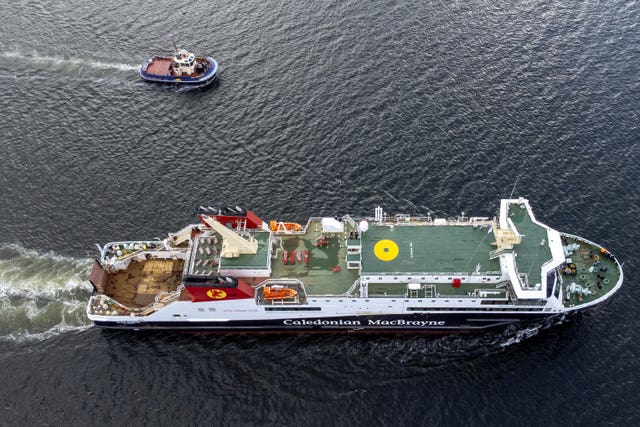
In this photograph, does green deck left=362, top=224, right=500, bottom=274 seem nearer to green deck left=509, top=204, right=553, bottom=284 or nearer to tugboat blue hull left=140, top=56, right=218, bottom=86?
green deck left=509, top=204, right=553, bottom=284

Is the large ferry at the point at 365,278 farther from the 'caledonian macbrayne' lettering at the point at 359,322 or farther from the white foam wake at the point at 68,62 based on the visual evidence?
the white foam wake at the point at 68,62

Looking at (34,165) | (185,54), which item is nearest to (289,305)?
(34,165)

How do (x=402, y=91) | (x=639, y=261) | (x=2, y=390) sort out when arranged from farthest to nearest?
1. (x=402, y=91)
2. (x=639, y=261)
3. (x=2, y=390)

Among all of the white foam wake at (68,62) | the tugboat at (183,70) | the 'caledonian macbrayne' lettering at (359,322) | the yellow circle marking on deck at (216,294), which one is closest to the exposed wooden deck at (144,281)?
the yellow circle marking on deck at (216,294)

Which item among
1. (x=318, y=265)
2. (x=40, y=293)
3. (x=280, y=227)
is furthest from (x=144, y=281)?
(x=318, y=265)

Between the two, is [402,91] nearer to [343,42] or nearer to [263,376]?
[343,42]

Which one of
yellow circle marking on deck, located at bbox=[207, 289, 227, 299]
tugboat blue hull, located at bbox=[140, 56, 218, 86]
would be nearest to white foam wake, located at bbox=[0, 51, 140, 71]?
tugboat blue hull, located at bbox=[140, 56, 218, 86]
